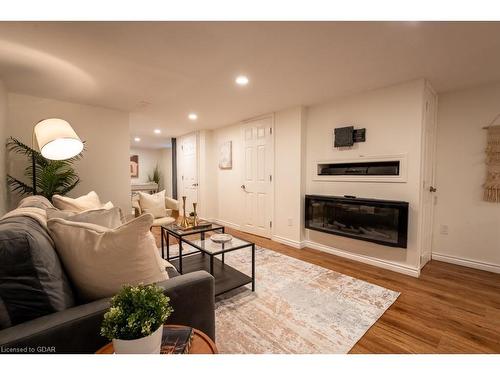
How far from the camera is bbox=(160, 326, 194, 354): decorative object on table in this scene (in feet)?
2.60

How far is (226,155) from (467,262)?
13.2 ft

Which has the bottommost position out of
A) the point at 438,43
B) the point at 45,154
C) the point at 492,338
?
the point at 492,338

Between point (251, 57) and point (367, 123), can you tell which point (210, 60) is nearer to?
point (251, 57)

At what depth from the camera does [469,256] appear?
2.79m

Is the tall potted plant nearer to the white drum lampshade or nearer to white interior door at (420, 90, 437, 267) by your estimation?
the white drum lampshade

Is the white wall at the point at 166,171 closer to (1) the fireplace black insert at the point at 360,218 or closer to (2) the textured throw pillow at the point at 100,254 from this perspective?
(1) the fireplace black insert at the point at 360,218

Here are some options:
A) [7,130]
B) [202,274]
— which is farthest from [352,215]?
[7,130]

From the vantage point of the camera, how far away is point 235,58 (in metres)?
2.04

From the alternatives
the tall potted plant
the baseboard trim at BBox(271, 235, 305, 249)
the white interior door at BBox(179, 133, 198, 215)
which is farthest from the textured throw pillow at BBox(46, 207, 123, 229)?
the tall potted plant

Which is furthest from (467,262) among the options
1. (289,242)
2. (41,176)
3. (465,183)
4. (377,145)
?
(41,176)

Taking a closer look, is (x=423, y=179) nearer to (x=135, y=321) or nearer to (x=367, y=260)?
(x=367, y=260)

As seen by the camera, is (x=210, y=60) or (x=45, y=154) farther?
(x=210, y=60)

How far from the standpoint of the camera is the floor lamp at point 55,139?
1.81 meters
